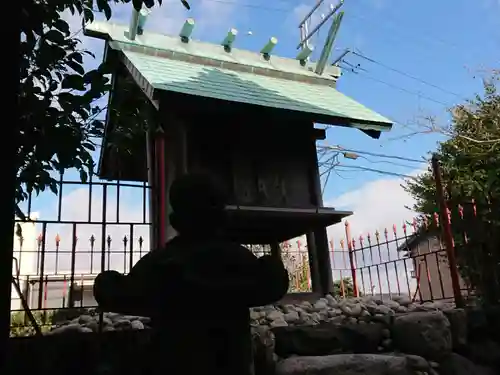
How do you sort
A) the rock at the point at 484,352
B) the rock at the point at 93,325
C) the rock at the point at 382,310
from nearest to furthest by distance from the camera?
1. the rock at the point at 93,325
2. the rock at the point at 484,352
3. the rock at the point at 382,310

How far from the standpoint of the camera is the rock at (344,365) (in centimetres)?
297

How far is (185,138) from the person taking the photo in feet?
19.6

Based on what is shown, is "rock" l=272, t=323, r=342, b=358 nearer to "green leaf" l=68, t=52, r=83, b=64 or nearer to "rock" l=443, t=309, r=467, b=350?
"rock" l=443, t=309, r=467, b=350

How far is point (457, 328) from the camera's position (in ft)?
12.7

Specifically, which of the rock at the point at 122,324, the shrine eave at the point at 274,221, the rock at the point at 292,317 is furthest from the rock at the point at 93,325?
the shrine eave at the point at 274,221

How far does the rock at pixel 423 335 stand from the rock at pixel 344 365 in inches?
16.1

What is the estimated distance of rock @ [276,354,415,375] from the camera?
2.97 meters

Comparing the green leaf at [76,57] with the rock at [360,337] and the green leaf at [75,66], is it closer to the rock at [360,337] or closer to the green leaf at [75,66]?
the green leaf at [75,66]

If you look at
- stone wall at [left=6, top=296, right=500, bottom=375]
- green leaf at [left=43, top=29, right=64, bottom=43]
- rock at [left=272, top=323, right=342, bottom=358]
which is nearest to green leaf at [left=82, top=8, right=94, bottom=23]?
green leaf at [left=43, top=29, right=64, bottom=43]

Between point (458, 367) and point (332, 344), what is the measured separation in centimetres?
118

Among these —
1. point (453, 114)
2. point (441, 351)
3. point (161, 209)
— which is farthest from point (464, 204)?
point (453, 114)

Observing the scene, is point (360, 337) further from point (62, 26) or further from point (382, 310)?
point (62, 26)

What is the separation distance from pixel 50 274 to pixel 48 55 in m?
3.81

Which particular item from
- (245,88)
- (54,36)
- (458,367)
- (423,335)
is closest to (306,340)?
(423,335)
